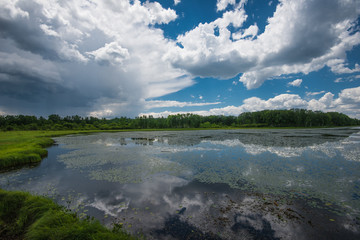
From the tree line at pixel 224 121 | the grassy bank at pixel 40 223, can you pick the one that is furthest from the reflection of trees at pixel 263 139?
the tree line at pixel 224 121

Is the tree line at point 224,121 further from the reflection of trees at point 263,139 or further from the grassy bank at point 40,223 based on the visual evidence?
the grassy bank at point 40,223

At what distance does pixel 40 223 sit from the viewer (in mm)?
6465

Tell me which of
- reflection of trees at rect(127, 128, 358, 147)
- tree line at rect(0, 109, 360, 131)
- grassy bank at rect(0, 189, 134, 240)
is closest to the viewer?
grassy bank at rect(0, 189, 134, 240)

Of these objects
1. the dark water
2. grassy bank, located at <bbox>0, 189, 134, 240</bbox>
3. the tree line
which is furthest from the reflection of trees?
the tree line

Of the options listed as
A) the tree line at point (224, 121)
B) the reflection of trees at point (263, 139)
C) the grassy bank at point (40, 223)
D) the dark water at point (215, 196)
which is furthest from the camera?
the tree line at point (224, 121)

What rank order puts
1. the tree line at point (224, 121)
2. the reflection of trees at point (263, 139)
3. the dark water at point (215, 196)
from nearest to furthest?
the dark water at point (215, 196) < the reflection of trees at point (263, 139) < the tree line at point (224, 121)

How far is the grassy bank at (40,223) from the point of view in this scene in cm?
577

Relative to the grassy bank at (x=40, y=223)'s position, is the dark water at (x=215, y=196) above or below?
below

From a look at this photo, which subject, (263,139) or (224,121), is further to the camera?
(224,121)

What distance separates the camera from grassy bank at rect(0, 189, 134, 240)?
18.9 feet

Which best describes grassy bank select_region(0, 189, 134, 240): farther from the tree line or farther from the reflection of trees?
the tree line

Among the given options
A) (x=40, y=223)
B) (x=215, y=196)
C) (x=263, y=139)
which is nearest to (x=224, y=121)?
(x=263, y=139)

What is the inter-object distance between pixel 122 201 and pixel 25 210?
4.58 m

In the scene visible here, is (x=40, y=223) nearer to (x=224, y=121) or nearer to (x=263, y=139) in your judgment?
(x=263, y=139)
